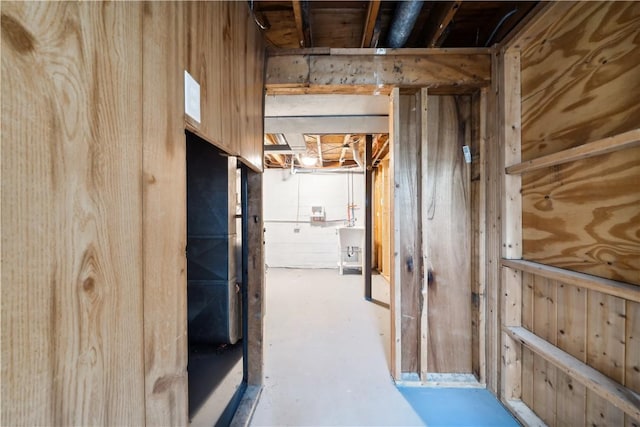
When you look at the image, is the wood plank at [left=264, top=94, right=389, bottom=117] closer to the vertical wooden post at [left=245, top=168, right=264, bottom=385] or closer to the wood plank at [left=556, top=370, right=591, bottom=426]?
the vertical wooden post at [left=245, top=168, right=264, bottom=385]

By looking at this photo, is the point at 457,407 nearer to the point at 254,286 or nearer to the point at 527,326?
the point at 527,326

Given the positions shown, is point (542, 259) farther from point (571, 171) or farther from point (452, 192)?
point (452, 192)

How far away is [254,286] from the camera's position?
176cm

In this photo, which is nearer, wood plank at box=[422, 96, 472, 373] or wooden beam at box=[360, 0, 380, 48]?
wooden beam at box=[360, 0, 380, 48]

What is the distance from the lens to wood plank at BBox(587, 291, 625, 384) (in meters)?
1.10

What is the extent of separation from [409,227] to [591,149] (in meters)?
1.05

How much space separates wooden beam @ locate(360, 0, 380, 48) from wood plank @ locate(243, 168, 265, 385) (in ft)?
4.10

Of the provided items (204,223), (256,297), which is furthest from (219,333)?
(204,223)

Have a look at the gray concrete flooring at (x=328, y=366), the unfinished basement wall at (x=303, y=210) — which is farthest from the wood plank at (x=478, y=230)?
the unfinished basement wall at (x=303, y=210)

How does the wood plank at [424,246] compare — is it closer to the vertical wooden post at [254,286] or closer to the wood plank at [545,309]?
the wood plank at [545,309]

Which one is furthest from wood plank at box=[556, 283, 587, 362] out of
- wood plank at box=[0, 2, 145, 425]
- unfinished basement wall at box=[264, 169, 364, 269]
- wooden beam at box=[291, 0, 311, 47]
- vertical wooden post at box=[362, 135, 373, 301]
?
unfinished basement wall at box=[264, 169, 364, 269]

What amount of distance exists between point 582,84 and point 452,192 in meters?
0.88

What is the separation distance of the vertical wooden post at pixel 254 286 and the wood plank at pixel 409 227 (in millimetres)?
1067

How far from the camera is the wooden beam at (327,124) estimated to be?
2664mm
